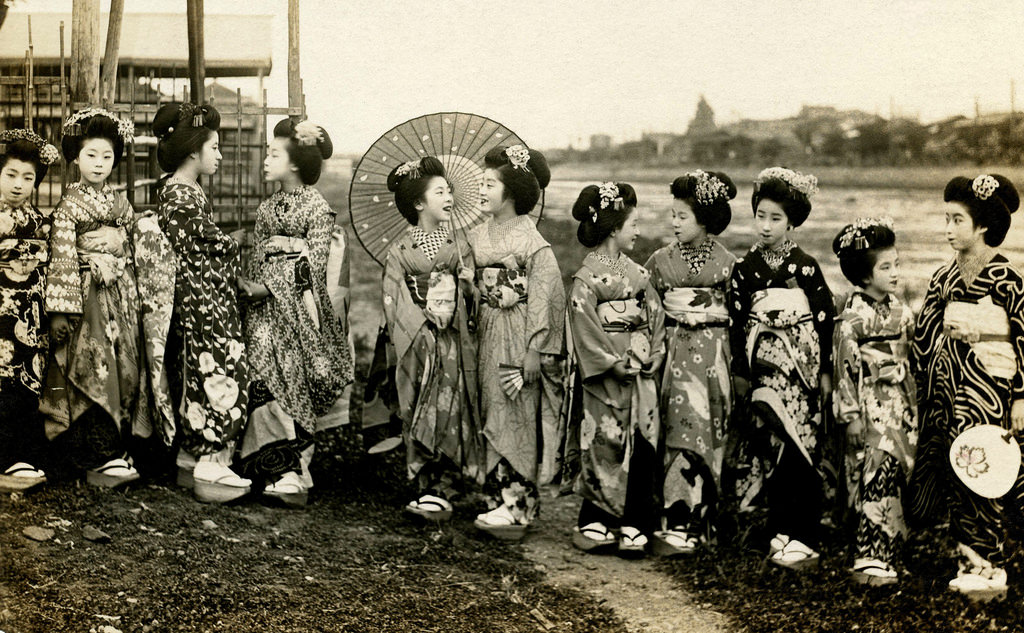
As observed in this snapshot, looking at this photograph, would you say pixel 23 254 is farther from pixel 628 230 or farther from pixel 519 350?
pixel 628 230

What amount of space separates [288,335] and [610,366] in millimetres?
1558

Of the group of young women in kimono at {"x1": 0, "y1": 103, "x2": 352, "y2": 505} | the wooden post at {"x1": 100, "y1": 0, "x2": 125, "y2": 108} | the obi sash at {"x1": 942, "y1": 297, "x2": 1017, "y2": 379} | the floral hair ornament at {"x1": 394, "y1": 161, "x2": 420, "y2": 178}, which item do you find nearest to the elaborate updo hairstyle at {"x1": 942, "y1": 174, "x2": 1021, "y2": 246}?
the obi sash at {"x1": 942, "y1": 297, "x2": 1017, "y2": 379}

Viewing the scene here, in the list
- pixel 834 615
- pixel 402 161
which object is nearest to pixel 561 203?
pixel 402 161

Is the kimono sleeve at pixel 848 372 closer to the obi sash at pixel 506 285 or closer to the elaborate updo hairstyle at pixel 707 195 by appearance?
the elaborate updo hairstyle at pixel 707 195

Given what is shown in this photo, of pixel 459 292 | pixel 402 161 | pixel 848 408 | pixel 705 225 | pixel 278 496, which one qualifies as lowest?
pixel 278 496

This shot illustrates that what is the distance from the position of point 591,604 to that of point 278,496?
158cm

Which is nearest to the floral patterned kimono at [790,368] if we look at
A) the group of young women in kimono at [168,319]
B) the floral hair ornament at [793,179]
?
the floral hair ornament at [793,179]

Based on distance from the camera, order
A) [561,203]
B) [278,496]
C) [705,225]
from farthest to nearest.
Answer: [561,203] < [278,496] < [705,225]

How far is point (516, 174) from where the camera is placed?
4512 mm

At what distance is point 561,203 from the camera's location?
5797 millimetres

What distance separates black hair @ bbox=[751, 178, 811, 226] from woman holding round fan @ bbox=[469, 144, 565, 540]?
3.10ft

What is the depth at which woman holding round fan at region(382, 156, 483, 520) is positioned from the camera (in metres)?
4.66

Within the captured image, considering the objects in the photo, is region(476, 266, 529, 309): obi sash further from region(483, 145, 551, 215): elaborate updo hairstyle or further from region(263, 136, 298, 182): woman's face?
region(263, 136, 298, 182): woman's face

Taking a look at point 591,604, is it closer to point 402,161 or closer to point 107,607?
point 107,607
